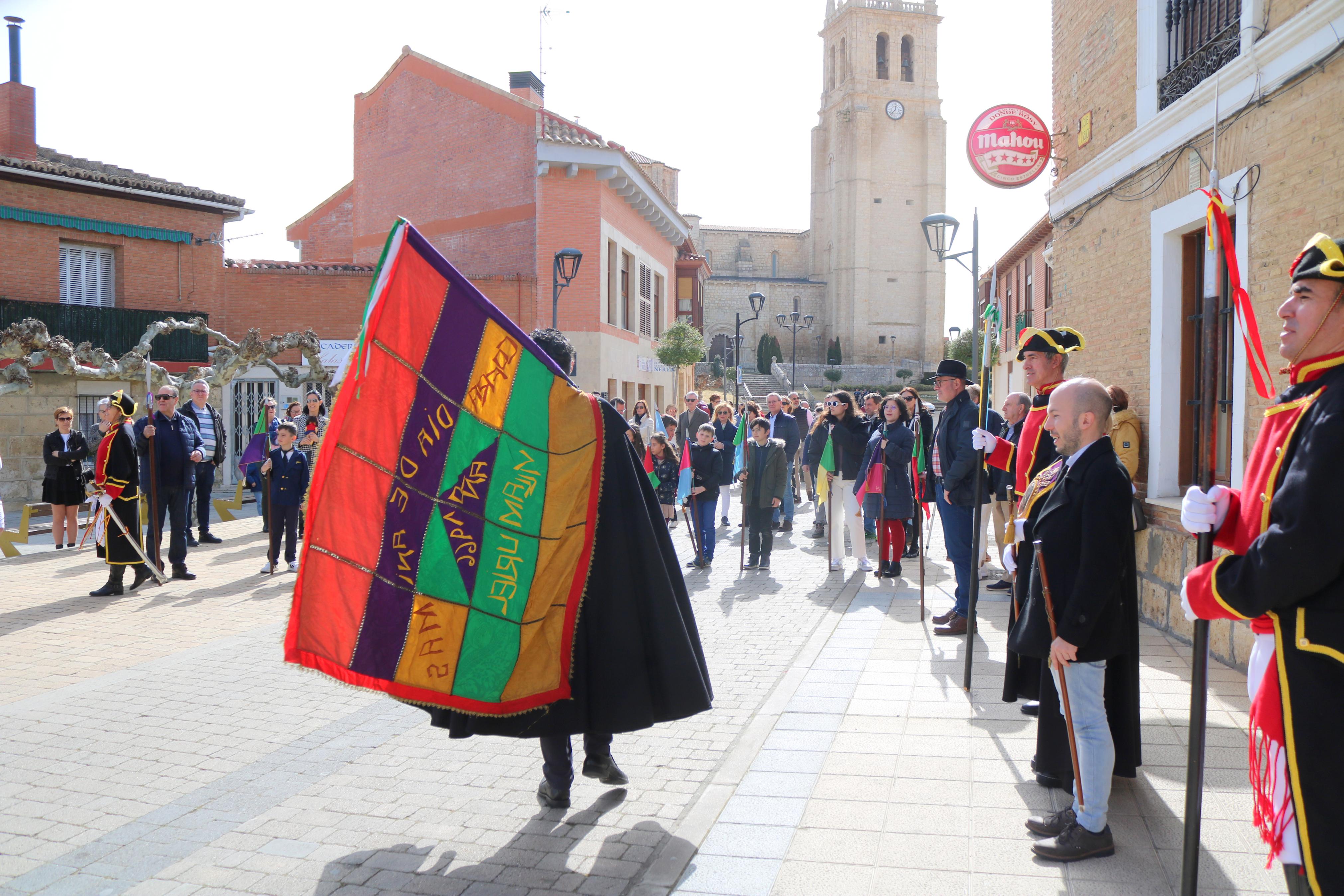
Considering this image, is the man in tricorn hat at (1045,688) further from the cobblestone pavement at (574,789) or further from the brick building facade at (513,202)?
the brick building facade at (513,202)

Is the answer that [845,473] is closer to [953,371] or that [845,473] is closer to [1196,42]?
[953,371]

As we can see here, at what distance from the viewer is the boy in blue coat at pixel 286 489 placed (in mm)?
10219

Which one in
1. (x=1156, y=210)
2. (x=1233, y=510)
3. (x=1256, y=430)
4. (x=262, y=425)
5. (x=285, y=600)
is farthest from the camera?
(x=262, y=425)

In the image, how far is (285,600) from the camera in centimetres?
897

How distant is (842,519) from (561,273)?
1288cm

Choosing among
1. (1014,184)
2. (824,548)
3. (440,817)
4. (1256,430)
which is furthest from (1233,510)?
(824,548)

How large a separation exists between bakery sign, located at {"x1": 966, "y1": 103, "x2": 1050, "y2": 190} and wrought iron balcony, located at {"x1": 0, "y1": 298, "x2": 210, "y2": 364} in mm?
17146

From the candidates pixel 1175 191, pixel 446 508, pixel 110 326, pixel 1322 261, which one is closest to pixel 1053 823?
pixel 1322 261

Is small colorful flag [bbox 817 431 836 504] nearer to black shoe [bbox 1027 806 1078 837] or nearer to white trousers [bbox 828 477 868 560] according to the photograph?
white trousers [bbox 828 477 868 560]

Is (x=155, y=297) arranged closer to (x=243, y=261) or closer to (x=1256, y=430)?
(x=243, y=261)

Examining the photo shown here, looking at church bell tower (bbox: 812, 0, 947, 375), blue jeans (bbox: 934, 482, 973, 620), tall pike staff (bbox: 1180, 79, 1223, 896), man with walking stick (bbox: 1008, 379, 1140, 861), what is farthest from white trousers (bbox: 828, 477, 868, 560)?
church bell tower (bbox: 812, 0, 947, 375)

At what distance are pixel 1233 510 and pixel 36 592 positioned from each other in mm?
10027

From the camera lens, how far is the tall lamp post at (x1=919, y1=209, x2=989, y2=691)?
5613 millimetres

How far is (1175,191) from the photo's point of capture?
7270mm
